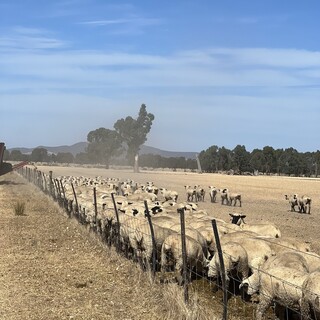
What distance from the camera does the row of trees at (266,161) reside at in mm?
130750

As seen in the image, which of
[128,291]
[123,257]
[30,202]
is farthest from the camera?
[30,202]

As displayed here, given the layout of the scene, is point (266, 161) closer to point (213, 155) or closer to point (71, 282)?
point (213, 155)

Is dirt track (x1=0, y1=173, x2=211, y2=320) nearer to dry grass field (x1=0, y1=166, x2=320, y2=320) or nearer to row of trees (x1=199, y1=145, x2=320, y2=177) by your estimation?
dry grass field (x1=0, y1=166, x2=320, y2=320)

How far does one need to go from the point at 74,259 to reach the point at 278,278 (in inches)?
266

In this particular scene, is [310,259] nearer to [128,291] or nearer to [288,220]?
[128,291]

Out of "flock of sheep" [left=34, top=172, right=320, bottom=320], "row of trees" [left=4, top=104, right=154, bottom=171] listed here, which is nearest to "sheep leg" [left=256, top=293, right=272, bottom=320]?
"flock of sheep" [left=34, top=172, right=320, bottom=320]

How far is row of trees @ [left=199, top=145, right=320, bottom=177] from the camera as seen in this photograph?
429 feet

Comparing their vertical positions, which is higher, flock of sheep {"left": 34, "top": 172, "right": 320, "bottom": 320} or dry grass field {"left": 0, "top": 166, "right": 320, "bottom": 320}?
flock of sheep {"left": 34, "top": 172, "right": 320, "bottom": 320}

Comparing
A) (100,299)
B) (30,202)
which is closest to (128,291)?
(100,299)

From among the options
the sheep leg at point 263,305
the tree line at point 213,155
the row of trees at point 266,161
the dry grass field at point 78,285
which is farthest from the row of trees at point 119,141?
the sheep leg at point 263,305

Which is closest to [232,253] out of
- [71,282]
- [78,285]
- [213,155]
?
[78,285]

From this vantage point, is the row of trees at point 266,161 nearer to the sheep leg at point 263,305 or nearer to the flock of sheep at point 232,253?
the flock of sheep at point 232,253

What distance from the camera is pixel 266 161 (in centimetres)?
13638

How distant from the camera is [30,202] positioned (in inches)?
1185
